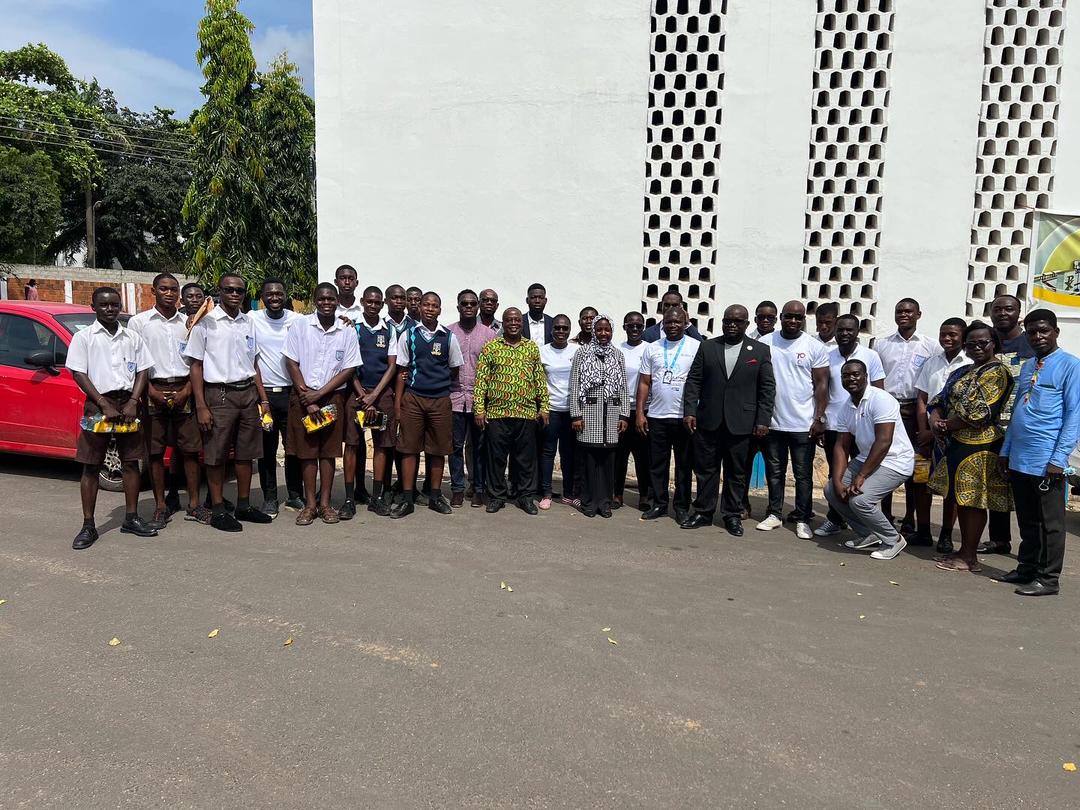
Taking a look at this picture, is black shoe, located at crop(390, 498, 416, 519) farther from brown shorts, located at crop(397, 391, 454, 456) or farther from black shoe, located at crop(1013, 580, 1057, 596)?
black shoe, located at crop(1013, 580, 1057, 596)

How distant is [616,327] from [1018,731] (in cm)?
755

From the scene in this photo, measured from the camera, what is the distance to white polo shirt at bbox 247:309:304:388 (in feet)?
20.8

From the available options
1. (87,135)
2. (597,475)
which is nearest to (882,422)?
(597,475)

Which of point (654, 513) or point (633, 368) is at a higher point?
point (633, 368)

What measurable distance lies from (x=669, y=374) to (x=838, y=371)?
1.37 meters

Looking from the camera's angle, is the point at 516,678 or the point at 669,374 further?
the point at 669,374

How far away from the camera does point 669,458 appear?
6777mm

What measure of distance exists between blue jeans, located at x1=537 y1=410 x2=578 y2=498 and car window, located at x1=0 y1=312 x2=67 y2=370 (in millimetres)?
4611

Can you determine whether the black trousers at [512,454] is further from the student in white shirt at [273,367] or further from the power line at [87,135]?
the power line at [87,135]

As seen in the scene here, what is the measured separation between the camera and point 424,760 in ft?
9.87

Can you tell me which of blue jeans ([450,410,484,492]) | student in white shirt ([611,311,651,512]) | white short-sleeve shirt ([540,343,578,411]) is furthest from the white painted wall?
blue jeans ([450,410,484,492])

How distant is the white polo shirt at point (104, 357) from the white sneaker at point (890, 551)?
5.59 metres

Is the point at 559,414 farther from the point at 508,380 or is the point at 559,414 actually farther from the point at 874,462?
the point at 874,462

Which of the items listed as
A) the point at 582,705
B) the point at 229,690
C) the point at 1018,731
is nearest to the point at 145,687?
the point at 229,690
